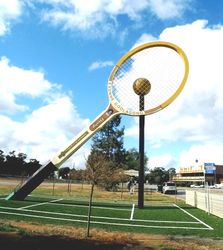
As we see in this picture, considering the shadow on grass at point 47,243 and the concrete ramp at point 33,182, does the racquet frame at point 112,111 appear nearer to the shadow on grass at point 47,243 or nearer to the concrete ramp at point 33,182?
the concrete ramp at point 33,182

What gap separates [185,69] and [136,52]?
2895mm

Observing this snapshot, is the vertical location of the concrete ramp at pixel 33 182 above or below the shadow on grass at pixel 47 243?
above

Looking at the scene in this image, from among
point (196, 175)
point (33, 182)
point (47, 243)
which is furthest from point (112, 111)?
point (196, 175)

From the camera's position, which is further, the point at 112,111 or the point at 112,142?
the point at 112,142

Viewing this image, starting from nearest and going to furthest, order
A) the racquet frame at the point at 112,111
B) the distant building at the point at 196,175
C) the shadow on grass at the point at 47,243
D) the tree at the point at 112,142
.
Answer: the shadow on grass at the point at 47,243, the racquet frame at the point at 112,111, the tree at the point at 112,142, the distant building at the point at 196,175

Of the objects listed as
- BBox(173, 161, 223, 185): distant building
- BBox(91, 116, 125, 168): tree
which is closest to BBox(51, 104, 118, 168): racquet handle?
BBox(91, 116, 125, 168): tree

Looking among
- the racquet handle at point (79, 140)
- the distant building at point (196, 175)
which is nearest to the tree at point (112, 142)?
the racquet handle at point (79, 140)

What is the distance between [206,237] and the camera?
1398 cm

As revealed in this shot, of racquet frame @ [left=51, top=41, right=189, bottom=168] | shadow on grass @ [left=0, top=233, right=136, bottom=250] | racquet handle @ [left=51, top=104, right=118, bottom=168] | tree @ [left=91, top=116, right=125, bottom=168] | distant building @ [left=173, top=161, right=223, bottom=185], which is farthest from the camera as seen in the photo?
distant building @ [left=173, top=161, right=223, bottom=185]

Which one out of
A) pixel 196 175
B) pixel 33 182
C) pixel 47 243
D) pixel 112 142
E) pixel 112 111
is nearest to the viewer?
pixel 47 243

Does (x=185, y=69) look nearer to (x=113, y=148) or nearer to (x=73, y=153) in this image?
(x=73, y=153)

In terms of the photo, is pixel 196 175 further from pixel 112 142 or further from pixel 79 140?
pixel 79 140

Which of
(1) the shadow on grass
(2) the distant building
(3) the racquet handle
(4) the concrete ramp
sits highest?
(2) the distant building

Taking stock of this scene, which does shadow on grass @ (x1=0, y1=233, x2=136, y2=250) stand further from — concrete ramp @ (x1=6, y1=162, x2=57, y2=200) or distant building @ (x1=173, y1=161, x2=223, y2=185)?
distant building @ (x1=173, y1=161, x2=223, y2=185)
